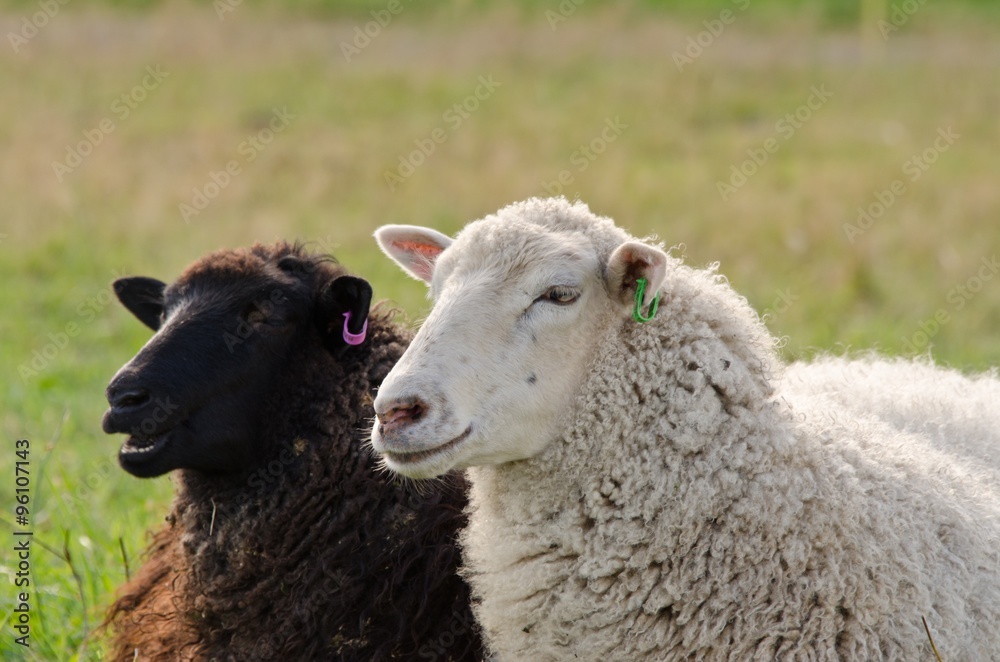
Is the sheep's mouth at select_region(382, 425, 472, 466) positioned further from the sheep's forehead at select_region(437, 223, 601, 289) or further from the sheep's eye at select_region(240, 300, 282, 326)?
the sheep's eye at select_region(240, 300, 282, 326)

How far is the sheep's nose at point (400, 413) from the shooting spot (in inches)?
121

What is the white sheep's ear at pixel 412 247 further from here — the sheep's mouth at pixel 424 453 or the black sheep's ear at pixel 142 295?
the black sheep's ear at pixel 142 295

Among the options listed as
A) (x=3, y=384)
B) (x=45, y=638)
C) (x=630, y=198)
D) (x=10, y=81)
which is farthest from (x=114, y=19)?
(x=45, y=638)

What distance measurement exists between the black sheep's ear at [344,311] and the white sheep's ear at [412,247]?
0.19m

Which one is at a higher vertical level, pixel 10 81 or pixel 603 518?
pixel 603 518

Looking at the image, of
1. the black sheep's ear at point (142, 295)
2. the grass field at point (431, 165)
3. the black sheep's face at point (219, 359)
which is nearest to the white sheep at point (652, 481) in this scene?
the black sheep's face at point (219, 359)

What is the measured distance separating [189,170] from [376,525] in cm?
1039

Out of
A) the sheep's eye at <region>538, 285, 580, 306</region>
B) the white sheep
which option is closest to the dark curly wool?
the white sheep

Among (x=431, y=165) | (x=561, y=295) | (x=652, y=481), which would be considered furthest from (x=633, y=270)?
(x=431, y=165)

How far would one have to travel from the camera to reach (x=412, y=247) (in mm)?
4039

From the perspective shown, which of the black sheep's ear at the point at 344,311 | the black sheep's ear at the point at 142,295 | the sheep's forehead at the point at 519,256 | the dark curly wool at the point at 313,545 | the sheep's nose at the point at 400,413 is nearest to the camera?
the sheep's nose at the point at 400,413

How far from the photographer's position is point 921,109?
16.8 m

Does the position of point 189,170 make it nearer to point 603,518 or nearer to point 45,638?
point 45,638

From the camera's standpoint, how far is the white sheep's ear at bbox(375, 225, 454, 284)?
3.96m
